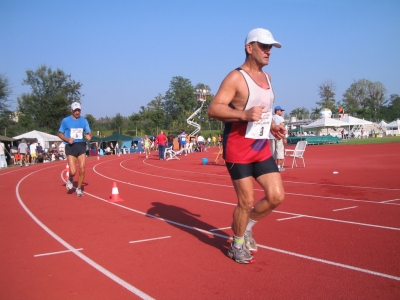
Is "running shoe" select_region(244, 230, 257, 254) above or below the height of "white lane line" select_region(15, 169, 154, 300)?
above

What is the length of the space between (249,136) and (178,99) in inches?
3754

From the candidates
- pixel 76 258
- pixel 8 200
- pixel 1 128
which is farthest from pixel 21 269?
pixel 1 128

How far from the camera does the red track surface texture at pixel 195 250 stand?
3.66 meters

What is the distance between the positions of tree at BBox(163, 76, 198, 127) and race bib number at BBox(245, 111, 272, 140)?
304 ft

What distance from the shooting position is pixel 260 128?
421cm

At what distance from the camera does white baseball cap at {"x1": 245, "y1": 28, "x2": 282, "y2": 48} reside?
4.19 meters

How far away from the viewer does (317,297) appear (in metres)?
3.36

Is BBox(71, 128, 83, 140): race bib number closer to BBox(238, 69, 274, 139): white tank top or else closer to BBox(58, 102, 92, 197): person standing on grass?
BBox(58, 102, 92, 197): person standing on grass

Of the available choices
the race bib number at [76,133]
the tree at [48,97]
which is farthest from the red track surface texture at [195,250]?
the tree at [48,97]

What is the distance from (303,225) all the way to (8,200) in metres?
7.61

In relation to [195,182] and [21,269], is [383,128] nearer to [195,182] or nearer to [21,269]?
[195,182]

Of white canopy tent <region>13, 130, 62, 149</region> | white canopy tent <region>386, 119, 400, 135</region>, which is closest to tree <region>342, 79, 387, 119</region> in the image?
white canopy tent <region>386, 119, 400, 135</region>

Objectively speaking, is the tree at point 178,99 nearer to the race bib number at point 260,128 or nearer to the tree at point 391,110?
the tree at point 391,110

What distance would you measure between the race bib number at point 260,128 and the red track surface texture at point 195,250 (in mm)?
1365
